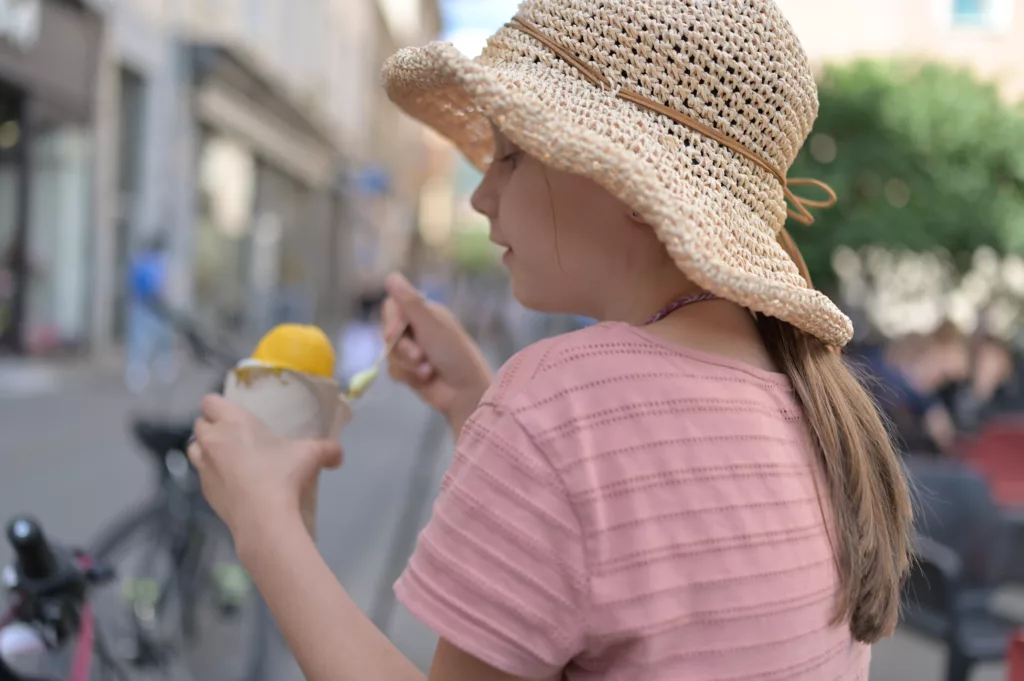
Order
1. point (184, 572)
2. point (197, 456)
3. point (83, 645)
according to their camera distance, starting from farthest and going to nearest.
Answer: point (184, 572), point (83, 645), point (197, 456)

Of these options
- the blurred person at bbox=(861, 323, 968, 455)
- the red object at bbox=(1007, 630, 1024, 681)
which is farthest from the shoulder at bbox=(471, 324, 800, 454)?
the blurred person at bbox=(861, 323, 968, 455)

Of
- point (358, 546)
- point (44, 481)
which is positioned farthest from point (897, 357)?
point (44, 481)

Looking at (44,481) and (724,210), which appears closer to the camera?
(724,210)

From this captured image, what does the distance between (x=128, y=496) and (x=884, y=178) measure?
7948 millimetres

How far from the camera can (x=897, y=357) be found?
8266 mm

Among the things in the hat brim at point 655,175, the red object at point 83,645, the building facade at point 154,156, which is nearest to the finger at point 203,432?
the hat brim at point 655,175

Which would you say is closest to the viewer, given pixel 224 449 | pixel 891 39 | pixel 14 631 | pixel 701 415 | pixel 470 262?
pixel 701 415

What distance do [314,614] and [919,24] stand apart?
82.2 ft

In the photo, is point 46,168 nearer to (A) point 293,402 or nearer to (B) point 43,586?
(B) point 43,586

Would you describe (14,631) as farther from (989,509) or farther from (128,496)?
(128,496)

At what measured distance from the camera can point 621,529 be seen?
38.5 inches

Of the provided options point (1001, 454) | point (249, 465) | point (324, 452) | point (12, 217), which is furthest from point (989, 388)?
point (12, 217)

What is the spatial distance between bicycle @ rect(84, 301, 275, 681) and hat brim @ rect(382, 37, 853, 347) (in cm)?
262

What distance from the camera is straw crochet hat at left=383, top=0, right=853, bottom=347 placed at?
1058 mm
